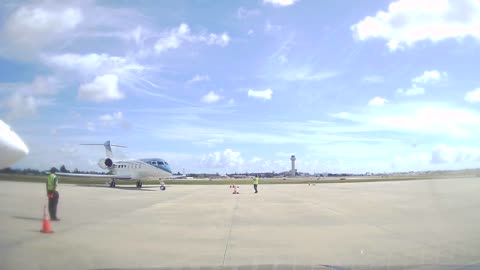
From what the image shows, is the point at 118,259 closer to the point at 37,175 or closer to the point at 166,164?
the point at 37,175

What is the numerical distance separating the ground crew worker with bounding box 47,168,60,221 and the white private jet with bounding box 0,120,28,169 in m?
0.84

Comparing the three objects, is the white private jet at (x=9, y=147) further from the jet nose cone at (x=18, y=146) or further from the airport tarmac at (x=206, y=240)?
the airport tarmac at (x=206, y=240)

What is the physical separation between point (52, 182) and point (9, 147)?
4.36 ft

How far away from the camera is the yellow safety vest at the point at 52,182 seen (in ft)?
32.6

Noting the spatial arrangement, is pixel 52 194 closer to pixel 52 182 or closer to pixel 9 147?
pixel 52 182

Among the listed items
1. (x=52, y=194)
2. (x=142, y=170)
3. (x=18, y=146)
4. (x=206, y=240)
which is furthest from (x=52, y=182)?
(x=142, y=170)

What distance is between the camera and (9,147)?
927 cm


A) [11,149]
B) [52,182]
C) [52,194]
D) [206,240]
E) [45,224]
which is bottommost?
[206,240]

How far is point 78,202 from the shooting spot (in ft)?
40.0

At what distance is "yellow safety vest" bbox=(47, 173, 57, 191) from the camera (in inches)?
391

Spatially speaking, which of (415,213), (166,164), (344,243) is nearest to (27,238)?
(344,243)

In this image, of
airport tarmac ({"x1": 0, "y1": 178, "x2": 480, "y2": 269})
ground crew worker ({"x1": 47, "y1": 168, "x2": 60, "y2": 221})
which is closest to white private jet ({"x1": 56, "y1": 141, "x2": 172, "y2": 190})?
airport tarmac ({"x1": 0, "y1": 178, "x2": 480, "y2": 269})

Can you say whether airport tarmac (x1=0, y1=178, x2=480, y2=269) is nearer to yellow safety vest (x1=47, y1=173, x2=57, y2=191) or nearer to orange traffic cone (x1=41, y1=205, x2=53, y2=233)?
orange traffic cone (x1=41, y1=205, x2=53, y2=233)

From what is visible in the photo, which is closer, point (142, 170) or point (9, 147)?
point (9, 147)
